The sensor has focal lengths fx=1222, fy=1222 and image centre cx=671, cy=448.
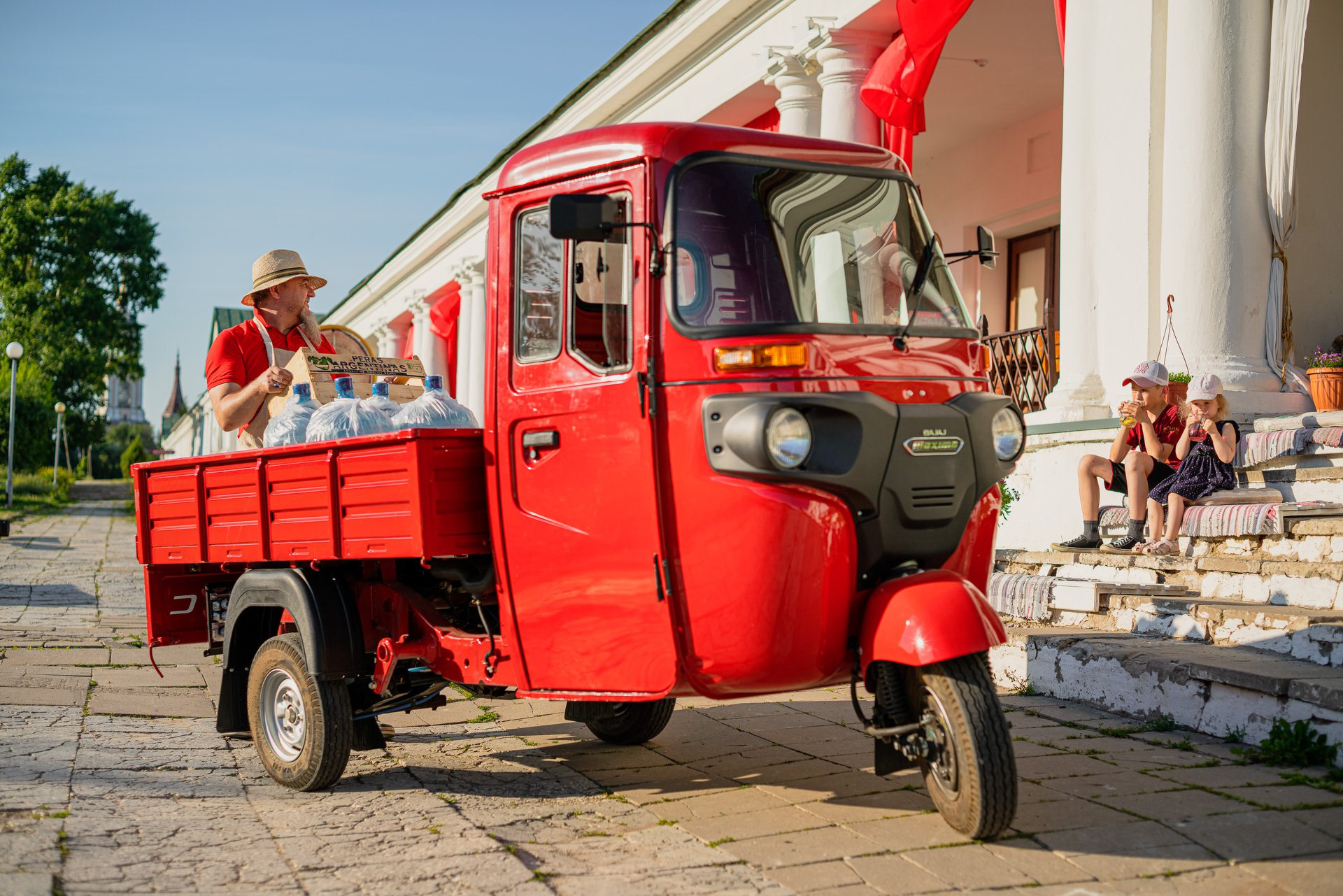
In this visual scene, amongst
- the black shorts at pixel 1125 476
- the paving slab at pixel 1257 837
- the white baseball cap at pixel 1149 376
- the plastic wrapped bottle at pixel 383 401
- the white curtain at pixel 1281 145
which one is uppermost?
the white curtain at pixel 1281 145

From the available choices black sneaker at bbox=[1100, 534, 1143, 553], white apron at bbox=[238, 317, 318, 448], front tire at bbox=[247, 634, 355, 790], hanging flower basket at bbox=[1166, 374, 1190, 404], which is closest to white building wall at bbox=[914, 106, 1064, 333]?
hanging flower basket at bbox=[1166, 374, 1190, 404]

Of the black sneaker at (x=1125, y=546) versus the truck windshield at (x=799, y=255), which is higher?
the truck windshield at (x=799, y=255)

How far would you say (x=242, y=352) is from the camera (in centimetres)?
608

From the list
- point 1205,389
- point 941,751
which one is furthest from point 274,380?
point 1205,389

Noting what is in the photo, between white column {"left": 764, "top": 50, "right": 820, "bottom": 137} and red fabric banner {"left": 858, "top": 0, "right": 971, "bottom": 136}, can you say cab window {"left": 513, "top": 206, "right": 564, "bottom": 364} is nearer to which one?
red fabric banner {"left": 858, "top": 0, "right": 971, "bottom": 136}

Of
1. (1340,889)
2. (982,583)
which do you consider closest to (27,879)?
(982,583)

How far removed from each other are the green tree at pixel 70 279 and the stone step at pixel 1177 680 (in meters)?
48.9

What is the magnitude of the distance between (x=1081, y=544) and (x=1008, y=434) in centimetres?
425

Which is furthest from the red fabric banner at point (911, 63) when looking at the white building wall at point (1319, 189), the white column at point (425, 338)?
the white column at point (425, 338)

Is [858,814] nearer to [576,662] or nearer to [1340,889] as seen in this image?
[576,662]

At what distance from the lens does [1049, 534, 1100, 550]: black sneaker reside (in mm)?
8195

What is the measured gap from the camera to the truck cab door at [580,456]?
412 cm

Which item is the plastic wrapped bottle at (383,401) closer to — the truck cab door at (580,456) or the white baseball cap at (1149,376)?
the truck cab door at (580,456)

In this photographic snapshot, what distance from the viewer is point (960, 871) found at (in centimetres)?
367
